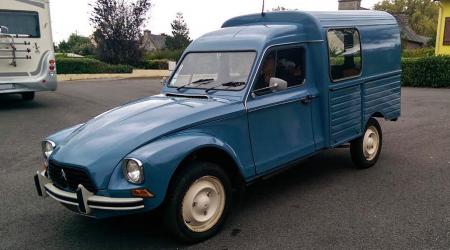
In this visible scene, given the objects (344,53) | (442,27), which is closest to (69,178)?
(344,53)

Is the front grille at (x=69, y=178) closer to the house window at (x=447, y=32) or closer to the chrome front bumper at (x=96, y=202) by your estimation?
the chrome front bumper at (x=96, y=202)

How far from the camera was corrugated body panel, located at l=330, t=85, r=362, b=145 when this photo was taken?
5.60 m

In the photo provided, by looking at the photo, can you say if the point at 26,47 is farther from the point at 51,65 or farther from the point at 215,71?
the point at 215,71

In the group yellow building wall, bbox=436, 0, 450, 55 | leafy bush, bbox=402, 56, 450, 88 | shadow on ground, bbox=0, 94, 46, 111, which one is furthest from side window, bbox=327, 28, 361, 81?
yellow building wall, bbox=436, 0, 450, 55

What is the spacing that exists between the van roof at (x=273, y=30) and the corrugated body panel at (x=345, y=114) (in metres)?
0.80

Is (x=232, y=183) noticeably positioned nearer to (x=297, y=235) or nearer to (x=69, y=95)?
(x=297, y=235)

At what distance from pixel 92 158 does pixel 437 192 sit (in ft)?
13.2

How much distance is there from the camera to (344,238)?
4.12m

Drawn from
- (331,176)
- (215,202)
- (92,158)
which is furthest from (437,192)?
(92,158)

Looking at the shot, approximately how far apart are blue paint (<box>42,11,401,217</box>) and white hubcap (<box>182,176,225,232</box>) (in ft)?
1.03

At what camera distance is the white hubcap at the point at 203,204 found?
13.3 feet

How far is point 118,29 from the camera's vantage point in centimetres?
3047

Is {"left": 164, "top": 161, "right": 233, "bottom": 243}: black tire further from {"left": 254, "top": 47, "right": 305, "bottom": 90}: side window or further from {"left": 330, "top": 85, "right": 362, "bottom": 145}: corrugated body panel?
{"left": 330, "top": 85, "right": 362, "bottom": 145}: corrugated body panel

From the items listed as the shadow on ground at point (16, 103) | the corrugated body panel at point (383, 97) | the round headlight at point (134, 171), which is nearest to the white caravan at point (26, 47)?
the shadow on ground at point (16, 103)
